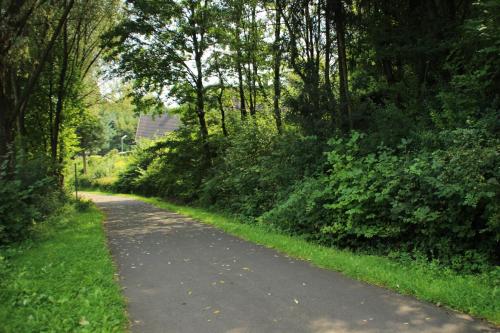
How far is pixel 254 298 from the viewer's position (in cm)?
600

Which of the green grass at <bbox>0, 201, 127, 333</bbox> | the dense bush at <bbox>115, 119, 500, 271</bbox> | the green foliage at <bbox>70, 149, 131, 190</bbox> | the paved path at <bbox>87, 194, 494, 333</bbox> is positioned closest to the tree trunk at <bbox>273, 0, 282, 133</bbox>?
the dense bush at <bbox>115, 119, 500, 271</bbox>

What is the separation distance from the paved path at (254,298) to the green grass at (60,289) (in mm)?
337

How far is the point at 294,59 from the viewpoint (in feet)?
51.4

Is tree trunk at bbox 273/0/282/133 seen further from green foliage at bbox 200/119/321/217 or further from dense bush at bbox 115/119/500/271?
dense bush at bbox 115/119/500/271

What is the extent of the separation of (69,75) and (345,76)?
1623cm

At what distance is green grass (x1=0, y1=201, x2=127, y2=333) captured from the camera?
16.5 feet

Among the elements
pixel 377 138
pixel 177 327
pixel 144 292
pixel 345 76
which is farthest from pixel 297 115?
pixel 177 327

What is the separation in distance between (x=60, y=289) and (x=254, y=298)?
9.78 feet

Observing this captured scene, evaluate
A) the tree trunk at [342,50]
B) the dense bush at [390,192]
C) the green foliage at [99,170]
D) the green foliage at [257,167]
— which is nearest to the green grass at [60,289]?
the dense bush at [390,192]

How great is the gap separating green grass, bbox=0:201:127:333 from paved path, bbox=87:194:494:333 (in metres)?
0.34

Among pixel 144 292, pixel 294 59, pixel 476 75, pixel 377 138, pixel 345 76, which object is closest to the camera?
pixel 144 292

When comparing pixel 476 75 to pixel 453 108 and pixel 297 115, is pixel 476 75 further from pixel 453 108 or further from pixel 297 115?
pixel 297 115

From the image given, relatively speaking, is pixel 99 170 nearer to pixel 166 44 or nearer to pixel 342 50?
pixel 166 44

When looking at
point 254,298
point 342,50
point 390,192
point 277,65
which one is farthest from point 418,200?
point 277,65
